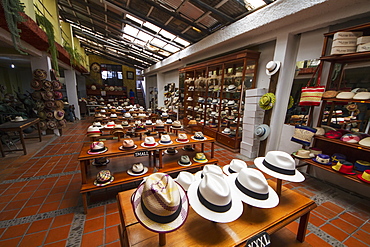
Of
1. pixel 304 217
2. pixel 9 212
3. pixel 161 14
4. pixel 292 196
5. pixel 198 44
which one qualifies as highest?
pixel 161 14

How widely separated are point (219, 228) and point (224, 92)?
4.32 meters

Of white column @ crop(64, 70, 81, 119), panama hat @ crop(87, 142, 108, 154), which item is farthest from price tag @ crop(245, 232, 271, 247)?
white column @ crop(64, 70, 81, 119)

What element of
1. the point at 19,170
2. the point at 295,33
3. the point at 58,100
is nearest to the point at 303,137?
the point at 295,33

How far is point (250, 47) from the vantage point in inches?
162

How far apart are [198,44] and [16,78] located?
1274cm

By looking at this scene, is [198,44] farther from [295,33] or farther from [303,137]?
[303,137]

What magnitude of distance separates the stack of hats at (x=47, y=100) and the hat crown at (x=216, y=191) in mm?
5994

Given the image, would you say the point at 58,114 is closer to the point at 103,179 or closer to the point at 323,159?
the point at 103,179

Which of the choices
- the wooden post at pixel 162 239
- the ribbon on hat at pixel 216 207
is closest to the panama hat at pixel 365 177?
the ribbon on hat at pixel 216 207

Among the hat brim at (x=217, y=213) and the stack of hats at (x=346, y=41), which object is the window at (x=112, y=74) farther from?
the hat brim at (x=217, y=213)

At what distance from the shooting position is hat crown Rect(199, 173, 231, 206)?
0.84 meters

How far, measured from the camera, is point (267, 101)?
3.29 m

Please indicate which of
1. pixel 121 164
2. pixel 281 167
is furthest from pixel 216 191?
pixel 121 164

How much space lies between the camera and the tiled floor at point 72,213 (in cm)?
166
